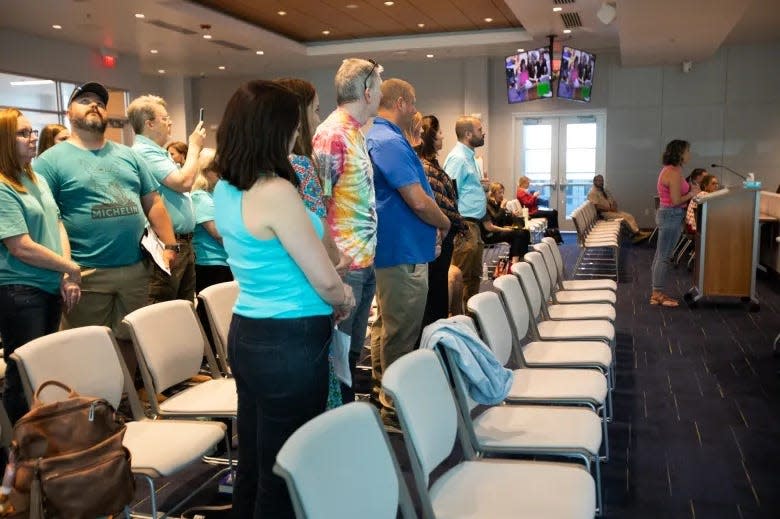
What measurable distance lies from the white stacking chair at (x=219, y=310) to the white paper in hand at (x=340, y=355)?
0.88 metres

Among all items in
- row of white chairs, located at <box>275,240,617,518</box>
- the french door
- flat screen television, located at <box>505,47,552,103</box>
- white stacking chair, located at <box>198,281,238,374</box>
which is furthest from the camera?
the french door

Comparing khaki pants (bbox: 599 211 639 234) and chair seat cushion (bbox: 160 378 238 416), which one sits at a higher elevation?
chair seat cushion (bbox: 160 378 238 416)

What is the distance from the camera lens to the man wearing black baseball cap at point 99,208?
3.22 m

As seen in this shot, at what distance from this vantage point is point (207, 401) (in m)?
2.89

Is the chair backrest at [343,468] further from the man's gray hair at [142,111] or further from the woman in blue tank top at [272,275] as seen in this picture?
the man's gray hair at [142,111]

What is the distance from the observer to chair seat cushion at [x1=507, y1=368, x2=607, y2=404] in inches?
112

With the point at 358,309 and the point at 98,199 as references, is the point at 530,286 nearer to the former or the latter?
the point at 358,309

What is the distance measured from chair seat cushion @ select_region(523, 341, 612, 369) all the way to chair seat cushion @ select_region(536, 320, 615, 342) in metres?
0.12

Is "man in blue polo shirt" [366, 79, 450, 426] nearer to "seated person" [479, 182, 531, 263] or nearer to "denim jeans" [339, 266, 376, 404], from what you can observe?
"denim jeans" [339, 266, 376, 404]

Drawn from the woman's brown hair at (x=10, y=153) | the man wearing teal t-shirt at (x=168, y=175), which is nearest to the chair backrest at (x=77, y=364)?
the woman's brown hair at (x=10, y=153)

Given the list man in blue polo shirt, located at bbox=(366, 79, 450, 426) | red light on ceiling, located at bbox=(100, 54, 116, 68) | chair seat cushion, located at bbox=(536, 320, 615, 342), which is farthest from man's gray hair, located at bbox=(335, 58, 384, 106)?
red light on ceiling, located at bbox=(100, 54, 116, 68)

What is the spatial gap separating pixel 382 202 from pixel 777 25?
1037 centimetres

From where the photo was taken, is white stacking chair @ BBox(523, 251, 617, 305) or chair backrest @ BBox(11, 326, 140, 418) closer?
chair backrest @ BBox(11, 326, 140, 418)

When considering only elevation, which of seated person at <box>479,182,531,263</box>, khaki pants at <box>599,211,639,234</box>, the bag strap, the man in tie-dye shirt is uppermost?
the man in tie-dye shirt
